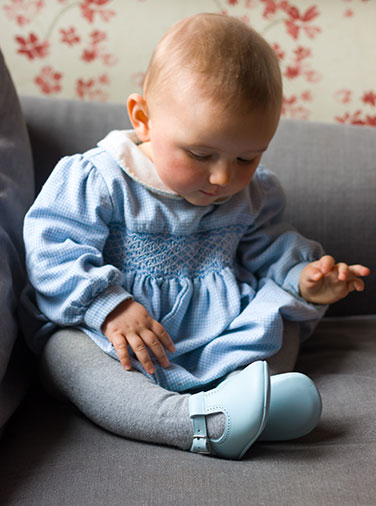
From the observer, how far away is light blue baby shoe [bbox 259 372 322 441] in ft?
2.41

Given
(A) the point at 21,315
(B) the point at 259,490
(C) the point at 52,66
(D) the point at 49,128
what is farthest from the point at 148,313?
(C) the point at 52,66

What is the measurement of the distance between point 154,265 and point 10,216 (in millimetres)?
247

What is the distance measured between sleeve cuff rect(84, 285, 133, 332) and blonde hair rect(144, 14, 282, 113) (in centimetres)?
30

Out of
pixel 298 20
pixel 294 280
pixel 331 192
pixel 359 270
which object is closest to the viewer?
pixel 359 270

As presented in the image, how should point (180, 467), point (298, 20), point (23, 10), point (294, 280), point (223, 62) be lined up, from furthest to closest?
1. point (298, 20)
2. point (23, 10)
3. point (294, 280)
4. point (223, 62)
5. point (180, 467)

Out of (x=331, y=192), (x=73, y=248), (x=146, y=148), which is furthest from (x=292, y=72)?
(x=73, y=248)

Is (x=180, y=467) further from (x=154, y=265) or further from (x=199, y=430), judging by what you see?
(x=154, y=265)

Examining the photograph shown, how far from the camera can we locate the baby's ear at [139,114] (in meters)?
0.91

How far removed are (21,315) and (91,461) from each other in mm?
305

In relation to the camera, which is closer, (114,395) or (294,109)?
(114,395)

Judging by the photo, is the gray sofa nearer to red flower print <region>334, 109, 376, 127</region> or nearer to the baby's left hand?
the baby's left hand

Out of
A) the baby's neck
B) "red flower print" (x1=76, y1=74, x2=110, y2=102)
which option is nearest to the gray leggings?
the baby's neck

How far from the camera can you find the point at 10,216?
3.12ft

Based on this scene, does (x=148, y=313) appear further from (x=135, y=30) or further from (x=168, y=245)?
(x=135, y=30)
